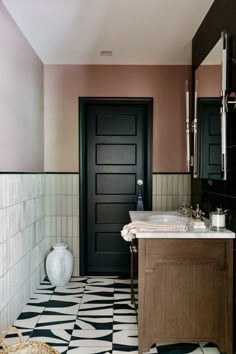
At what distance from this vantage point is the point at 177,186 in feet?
14.3

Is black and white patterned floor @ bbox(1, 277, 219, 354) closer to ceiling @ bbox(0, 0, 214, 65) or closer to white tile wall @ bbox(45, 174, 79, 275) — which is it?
white tile wall @ bbox(45, 174, 79, 275)

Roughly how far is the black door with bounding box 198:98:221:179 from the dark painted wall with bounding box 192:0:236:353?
4.3 inches

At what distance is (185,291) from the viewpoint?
2.47m

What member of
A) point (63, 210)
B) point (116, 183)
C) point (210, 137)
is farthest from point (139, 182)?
point (210, 137)

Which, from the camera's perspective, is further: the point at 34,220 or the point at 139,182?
the point at 139,182

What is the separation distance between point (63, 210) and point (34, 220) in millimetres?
642

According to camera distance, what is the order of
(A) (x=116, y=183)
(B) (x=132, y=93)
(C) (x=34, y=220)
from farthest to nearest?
(A) (x=116, y=183), (B) (x=132, y=93), (C) (x=34, y=220)

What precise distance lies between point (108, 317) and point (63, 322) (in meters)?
0.38

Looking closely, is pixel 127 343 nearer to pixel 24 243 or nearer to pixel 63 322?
pixel 63 322

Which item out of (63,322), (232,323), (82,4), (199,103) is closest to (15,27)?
(82,4)

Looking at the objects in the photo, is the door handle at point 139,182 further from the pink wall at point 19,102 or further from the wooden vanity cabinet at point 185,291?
the wooden vanity cabinet at point 185,291

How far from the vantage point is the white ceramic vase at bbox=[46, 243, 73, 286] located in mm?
4004

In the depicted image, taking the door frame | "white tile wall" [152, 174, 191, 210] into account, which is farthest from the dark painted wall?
the door frame

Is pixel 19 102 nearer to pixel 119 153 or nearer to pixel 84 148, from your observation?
pixel 84 148
